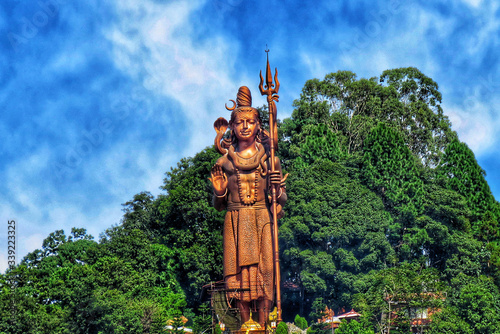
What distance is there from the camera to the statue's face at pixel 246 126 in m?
19.6

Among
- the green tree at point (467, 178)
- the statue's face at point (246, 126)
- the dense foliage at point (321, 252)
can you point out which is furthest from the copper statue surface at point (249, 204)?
the green tree at point (467, 178)

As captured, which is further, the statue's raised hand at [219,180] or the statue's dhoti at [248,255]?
the statue's raised hand at [219,180]

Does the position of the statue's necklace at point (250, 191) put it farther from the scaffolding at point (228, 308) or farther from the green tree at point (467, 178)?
the green tree at point (467, 178)

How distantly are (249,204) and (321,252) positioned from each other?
36.0ft

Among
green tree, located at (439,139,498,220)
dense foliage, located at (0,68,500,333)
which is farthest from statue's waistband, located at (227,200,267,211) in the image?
green tree, located at (439,139,498,220)

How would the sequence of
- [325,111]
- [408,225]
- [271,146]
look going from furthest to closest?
[325,111]
[408,225]
[271,146]

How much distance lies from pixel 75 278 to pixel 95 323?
73.7 inches

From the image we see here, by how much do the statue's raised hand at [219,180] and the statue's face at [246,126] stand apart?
1050 mm

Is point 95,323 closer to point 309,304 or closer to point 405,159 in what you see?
point 309,304

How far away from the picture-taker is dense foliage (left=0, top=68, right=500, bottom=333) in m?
24.4

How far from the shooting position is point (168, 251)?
2925cm

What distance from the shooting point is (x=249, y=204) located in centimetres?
1933

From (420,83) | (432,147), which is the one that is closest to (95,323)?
(432,147)

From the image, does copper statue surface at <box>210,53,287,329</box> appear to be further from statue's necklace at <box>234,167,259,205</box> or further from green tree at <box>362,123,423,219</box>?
green tree at <box>362,123,423,219</box>
